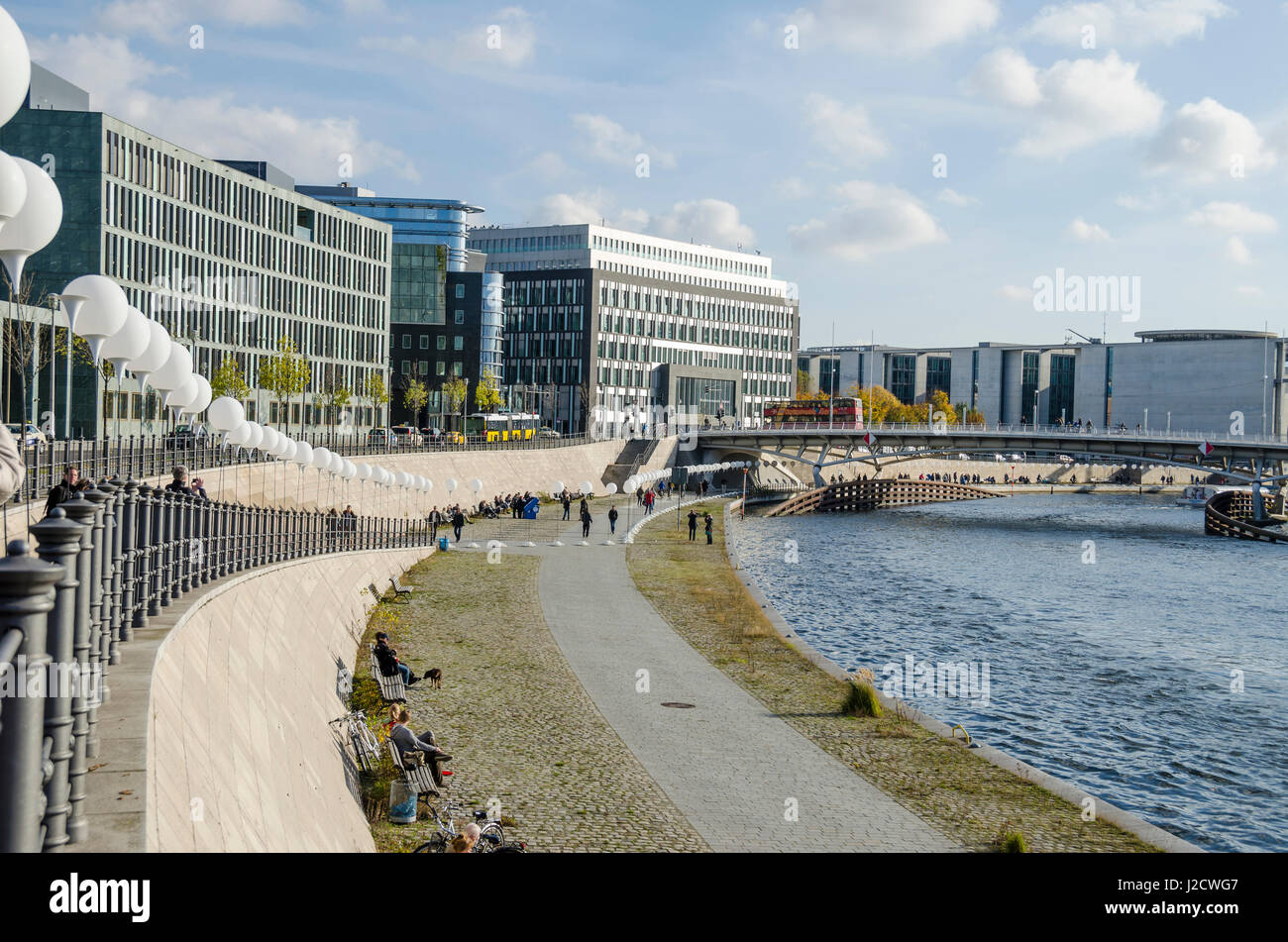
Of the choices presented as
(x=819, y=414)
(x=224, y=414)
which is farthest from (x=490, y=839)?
(x=819, y=414)

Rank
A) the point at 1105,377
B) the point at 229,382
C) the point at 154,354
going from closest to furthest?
the point at 154,354 < the point at 229,382 < the point at 1105,377

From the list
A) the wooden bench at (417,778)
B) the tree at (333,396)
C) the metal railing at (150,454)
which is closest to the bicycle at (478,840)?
the wooden bench at (417,778)

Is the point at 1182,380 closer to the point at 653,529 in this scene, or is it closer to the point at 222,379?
the point at 653,529

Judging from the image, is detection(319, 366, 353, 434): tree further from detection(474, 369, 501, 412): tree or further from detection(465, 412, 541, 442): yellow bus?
detection(474, 369, 501, 412): tree

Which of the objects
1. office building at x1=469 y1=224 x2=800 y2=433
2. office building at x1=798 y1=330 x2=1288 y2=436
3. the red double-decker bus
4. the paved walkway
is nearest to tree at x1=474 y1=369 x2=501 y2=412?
office building at x1=469 y1=224 x2=800 y2=433

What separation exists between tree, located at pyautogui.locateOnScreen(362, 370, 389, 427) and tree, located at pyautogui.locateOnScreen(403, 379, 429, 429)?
3.97 metres

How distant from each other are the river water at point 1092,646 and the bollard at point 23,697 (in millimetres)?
16570

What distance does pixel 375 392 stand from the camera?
3526 inches

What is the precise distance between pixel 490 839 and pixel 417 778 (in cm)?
233

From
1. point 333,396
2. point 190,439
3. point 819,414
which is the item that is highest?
point 333,396

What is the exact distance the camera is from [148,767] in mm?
7562

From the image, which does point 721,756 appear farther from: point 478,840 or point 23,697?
point 23,697

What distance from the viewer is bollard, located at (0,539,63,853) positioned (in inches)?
163

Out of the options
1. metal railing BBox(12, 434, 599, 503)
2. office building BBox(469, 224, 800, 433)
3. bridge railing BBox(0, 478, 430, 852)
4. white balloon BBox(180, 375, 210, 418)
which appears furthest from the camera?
office building BBox(469, 224, 800, 433)
